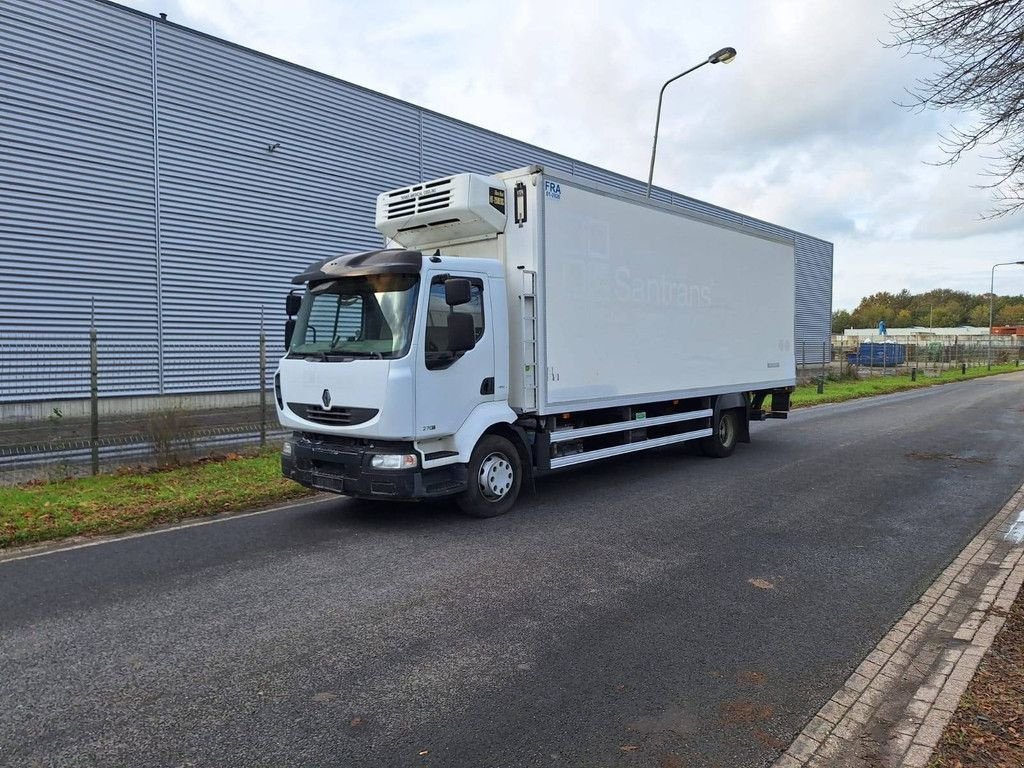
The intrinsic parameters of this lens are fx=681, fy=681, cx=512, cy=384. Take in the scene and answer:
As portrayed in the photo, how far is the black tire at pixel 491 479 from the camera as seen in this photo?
6980 mm

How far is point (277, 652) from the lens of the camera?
3.99 metres

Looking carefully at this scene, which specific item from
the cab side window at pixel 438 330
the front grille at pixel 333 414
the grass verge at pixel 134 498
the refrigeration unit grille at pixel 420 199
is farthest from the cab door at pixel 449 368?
the grass verge at pixel 134 498

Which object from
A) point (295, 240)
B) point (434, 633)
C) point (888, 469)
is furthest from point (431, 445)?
point (295, 240)

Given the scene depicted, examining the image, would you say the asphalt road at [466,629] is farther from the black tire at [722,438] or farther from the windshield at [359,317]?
the black tire at [722,438]

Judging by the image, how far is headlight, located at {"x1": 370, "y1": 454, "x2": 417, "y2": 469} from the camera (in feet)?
21.0

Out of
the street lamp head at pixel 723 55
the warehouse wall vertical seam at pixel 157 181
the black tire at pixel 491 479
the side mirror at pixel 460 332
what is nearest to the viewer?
the side mirror at pixel 460 332

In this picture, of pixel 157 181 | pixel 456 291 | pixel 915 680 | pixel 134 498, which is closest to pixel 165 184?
pixel 157 181

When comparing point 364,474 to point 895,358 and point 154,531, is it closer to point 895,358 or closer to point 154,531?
point 154,531

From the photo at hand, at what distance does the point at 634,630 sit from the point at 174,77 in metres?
14.7

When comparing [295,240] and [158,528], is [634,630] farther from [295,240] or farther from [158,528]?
[295,240]

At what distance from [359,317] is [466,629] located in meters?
3.52

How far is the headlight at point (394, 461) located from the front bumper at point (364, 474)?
0.04 metres

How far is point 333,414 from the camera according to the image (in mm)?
6672

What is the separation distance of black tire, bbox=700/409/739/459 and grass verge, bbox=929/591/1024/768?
22.3 ft
